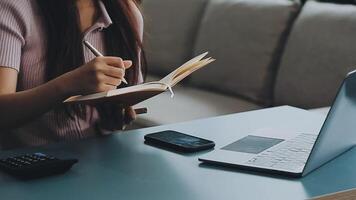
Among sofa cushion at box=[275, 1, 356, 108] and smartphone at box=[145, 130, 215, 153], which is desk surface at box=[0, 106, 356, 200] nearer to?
smartphone at box=[145, 130, 215, 153]

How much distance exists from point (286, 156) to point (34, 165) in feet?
1.43

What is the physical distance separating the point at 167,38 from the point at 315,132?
195 cm

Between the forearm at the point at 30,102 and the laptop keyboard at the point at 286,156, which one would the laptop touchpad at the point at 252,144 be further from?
the forearm at the point at 30,102

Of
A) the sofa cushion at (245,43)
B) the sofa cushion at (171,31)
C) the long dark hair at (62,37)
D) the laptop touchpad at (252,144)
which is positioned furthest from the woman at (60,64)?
the sofa cushion at (171,31)

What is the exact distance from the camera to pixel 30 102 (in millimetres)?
1364

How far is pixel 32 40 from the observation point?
1479 mm

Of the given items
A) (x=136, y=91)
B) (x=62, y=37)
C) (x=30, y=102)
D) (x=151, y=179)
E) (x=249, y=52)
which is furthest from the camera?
(x=249, y=52)

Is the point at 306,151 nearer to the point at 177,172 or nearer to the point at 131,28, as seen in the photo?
the point at 177,172

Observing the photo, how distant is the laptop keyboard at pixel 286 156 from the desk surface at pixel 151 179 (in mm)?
31

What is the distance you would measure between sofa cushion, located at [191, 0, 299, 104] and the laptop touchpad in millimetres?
1510

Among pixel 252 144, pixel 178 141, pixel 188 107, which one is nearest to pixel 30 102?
pixel 178 141

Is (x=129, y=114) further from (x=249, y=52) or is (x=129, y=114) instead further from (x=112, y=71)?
(x=249, y=52)

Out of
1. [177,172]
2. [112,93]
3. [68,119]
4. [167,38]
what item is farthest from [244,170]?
[167,38]

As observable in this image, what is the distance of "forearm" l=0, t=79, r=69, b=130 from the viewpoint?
4.39 feet
